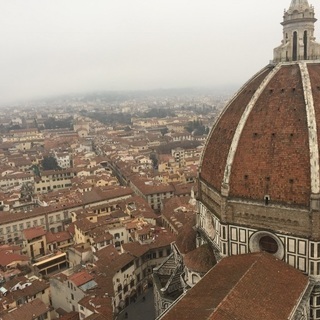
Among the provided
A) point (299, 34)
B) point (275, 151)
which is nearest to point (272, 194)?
point (275, 151)

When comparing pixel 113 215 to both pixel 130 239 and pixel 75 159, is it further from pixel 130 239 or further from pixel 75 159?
pixel 75 159

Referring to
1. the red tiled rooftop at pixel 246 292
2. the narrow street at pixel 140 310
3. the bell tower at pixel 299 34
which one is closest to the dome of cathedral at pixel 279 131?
the bell tower at pixel 299 34

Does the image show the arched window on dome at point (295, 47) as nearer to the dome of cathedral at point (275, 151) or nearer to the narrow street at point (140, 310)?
the dome of cathedral at point (275, 151)

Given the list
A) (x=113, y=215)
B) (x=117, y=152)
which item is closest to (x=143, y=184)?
(x=113, y=215)

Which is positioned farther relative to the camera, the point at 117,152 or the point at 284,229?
the point at 117,152

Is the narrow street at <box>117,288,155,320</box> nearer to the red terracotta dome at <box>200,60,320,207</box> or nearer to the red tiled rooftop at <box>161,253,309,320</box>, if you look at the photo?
the red tiled rooftop at <box>161,253,309,320</box>

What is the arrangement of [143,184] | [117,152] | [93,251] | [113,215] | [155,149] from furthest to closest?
[155,149] < [117,152] < [143,184] < [113,215] < [93,251]
